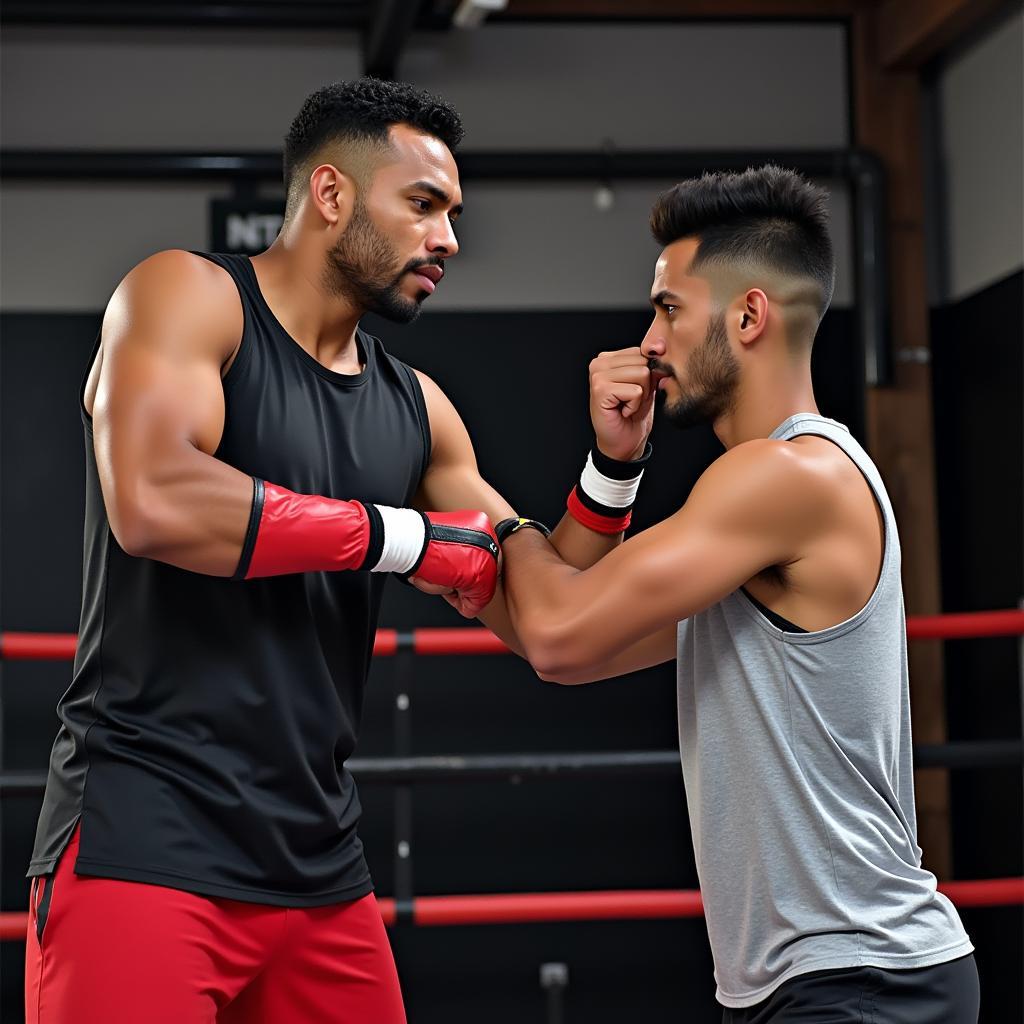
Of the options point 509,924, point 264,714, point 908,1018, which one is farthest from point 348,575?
point 509,924

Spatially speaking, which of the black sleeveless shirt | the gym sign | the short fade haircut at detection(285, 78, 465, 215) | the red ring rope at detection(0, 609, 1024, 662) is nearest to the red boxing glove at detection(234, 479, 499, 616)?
the black sleeveless shirt

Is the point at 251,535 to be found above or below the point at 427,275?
below

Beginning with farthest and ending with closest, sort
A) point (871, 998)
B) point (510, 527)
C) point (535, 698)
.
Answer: point (535, 698)
point (510, 527)
point (871, 998)

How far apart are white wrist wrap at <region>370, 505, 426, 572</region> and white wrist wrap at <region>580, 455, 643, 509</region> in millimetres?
319

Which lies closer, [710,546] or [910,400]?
A: [710,546]

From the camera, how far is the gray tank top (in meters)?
1.59

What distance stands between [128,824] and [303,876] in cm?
26

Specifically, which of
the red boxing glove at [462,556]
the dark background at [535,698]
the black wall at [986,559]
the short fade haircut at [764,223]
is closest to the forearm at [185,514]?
the red boxing glove at [462,556]

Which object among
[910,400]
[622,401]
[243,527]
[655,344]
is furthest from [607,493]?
[910,400]

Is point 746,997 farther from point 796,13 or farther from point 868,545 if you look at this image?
point 796,13

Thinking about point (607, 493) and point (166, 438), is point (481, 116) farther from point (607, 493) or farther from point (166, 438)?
point (166, 438)

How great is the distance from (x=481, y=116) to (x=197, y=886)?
3611 mm

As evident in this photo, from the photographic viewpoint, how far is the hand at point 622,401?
6.57ft

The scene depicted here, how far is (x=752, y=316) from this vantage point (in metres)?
1.85
